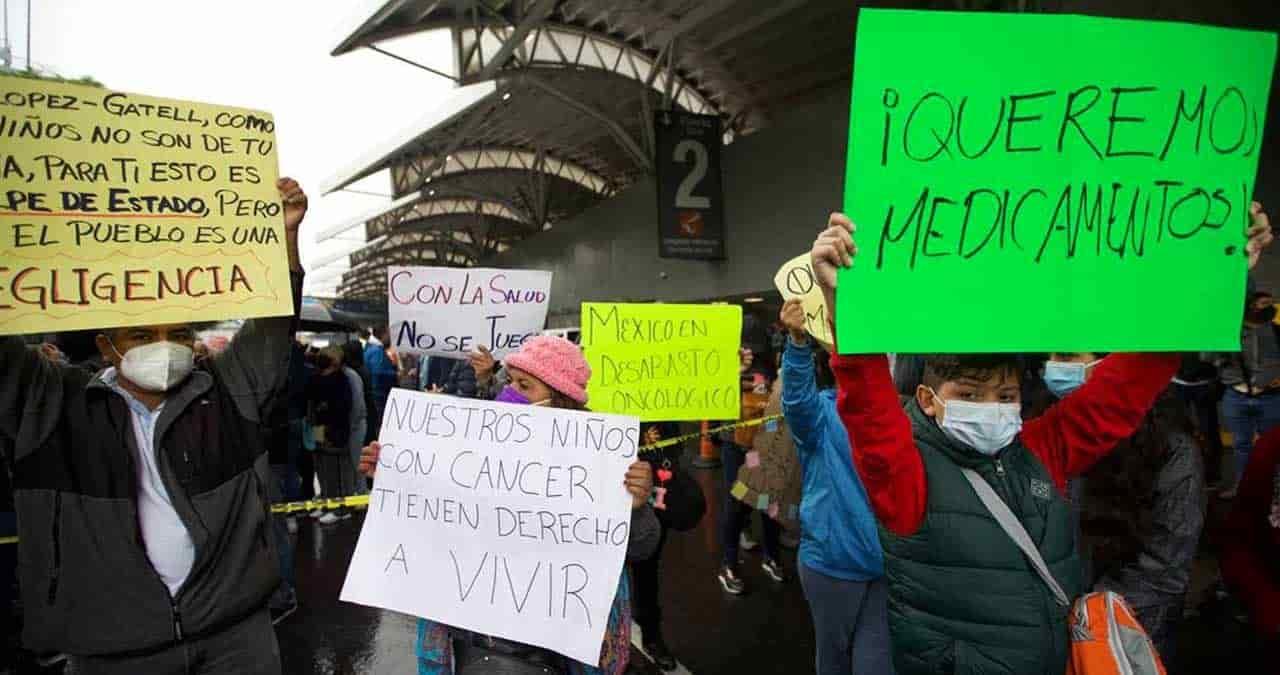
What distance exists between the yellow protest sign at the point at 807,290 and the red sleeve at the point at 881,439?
998mm

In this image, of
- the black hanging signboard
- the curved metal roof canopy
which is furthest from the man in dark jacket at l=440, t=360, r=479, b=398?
the curved metal roof canopy

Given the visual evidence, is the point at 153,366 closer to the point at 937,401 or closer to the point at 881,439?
the point at 881,439

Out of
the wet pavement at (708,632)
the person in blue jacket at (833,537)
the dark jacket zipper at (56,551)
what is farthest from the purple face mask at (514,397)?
the wet pavement at (708,632)

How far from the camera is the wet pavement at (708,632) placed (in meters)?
3.93

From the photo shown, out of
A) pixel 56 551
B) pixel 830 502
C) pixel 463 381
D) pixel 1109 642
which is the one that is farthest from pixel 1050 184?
pixel 463 381

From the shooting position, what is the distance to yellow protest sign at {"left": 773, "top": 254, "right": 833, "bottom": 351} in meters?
2.65

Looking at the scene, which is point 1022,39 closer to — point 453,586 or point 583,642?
point 583,642

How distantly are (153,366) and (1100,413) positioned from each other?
2.73 m

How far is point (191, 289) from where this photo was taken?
200cm

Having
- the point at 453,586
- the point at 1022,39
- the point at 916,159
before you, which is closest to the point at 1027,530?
the point at 916,159

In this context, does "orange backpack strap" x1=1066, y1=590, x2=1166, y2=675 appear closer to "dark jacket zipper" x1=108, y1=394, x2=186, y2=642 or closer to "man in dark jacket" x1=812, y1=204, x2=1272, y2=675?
"man in dark jacket" x1=812, y1=204, x2=1272, y2=675

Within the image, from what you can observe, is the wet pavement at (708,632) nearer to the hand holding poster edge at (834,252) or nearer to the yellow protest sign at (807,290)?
the yellow protest sign at (807,290)

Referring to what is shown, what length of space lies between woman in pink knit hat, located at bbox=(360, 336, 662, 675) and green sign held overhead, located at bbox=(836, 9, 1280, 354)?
0.96 m

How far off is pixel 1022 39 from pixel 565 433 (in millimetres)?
1507
